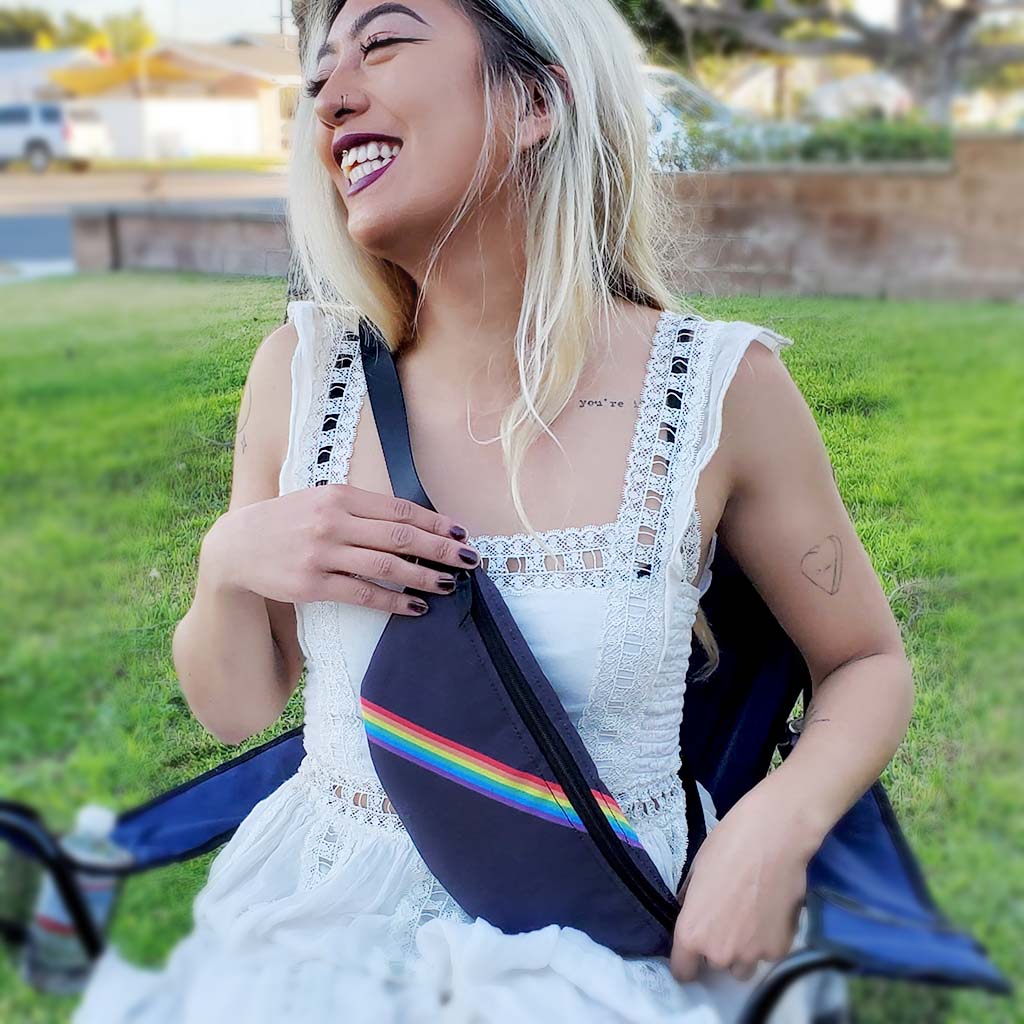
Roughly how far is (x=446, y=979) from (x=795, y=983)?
354 millimetres

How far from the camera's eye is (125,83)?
33.7ft

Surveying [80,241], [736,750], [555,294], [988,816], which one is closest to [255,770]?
[736,750]

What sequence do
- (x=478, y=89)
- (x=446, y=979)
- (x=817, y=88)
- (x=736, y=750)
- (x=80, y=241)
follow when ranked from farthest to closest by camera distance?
(x=817, y=88)
(x=80, y=241)
(x=736, y=750)
(x=478, y=89)
(x=446, y=979)

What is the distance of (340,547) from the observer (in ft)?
4.39

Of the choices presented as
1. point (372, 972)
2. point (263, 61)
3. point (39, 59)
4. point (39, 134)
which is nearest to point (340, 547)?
point (372, 972)

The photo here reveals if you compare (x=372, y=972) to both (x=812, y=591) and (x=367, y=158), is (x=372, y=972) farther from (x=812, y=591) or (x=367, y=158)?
(x=367, y=158)

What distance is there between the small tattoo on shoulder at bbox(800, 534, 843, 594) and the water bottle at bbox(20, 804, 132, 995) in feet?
2.82

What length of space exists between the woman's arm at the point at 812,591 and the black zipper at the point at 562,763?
111 mm

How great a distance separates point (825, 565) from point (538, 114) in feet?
2.10

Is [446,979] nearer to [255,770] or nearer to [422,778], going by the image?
[422,778]

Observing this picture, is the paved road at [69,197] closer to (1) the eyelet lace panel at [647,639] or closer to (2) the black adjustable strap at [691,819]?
(1) the eyelet lace panel at [647,639]

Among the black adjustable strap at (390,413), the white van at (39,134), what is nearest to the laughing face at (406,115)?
the black adjustable strap at (390,413)

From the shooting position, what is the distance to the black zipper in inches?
49.9

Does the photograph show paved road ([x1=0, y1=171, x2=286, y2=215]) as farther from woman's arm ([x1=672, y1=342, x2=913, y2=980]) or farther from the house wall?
woman's arm ([x1=672, y1=342, x2=913, y2=980])
